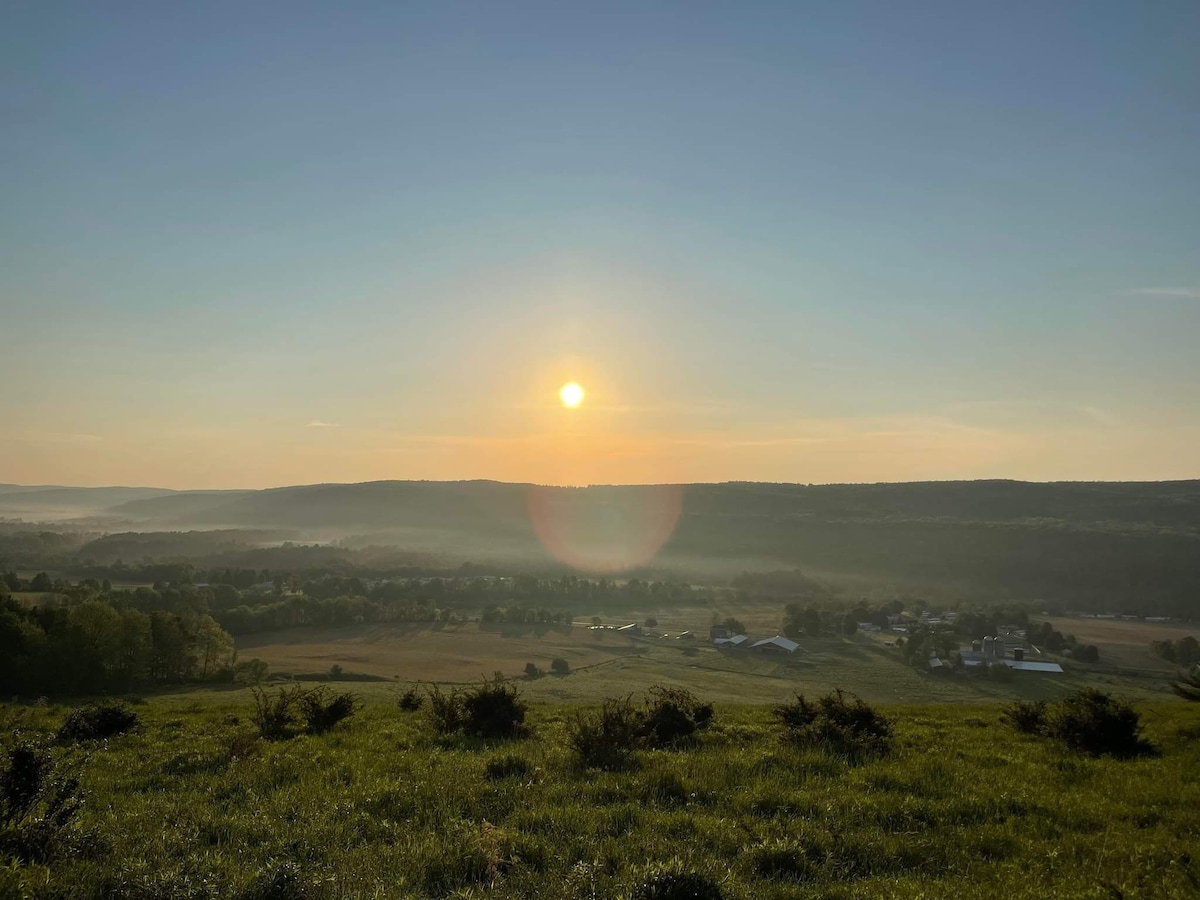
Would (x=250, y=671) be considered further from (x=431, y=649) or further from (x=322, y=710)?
(x=322, y=710)

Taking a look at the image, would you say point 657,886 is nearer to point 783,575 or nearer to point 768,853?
point 768,853

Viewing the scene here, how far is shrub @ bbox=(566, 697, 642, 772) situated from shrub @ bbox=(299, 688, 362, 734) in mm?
6259

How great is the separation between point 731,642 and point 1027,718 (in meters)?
82.2

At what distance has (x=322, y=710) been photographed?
16.7 metres

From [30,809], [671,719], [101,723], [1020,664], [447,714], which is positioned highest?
[30,809]

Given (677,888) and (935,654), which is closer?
(677,888)

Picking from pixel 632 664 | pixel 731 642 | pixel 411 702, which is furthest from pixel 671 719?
pixel 731 642

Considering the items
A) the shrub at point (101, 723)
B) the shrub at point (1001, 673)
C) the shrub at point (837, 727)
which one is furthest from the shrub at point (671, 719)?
the shrub at point (1001, 673)

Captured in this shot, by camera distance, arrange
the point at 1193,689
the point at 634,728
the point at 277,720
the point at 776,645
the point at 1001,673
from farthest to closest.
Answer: the point at 776,645 → the point at 1001,673 → the point at 1193,689 → the point at 277,720 → the point at 634,728

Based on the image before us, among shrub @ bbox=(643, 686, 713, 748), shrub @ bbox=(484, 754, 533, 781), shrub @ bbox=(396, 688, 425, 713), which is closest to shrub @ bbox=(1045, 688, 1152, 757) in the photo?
shrub @ bbox=(643, 686, 713, 748)

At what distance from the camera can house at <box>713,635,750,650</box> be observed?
93.5 metres

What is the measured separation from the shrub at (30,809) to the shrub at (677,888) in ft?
19.4

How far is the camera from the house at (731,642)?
93.5m

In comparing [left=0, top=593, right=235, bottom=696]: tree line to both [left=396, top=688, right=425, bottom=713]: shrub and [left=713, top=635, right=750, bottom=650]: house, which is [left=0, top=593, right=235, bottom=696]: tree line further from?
[left=713, top=635, right=750, bottom=650]: house
